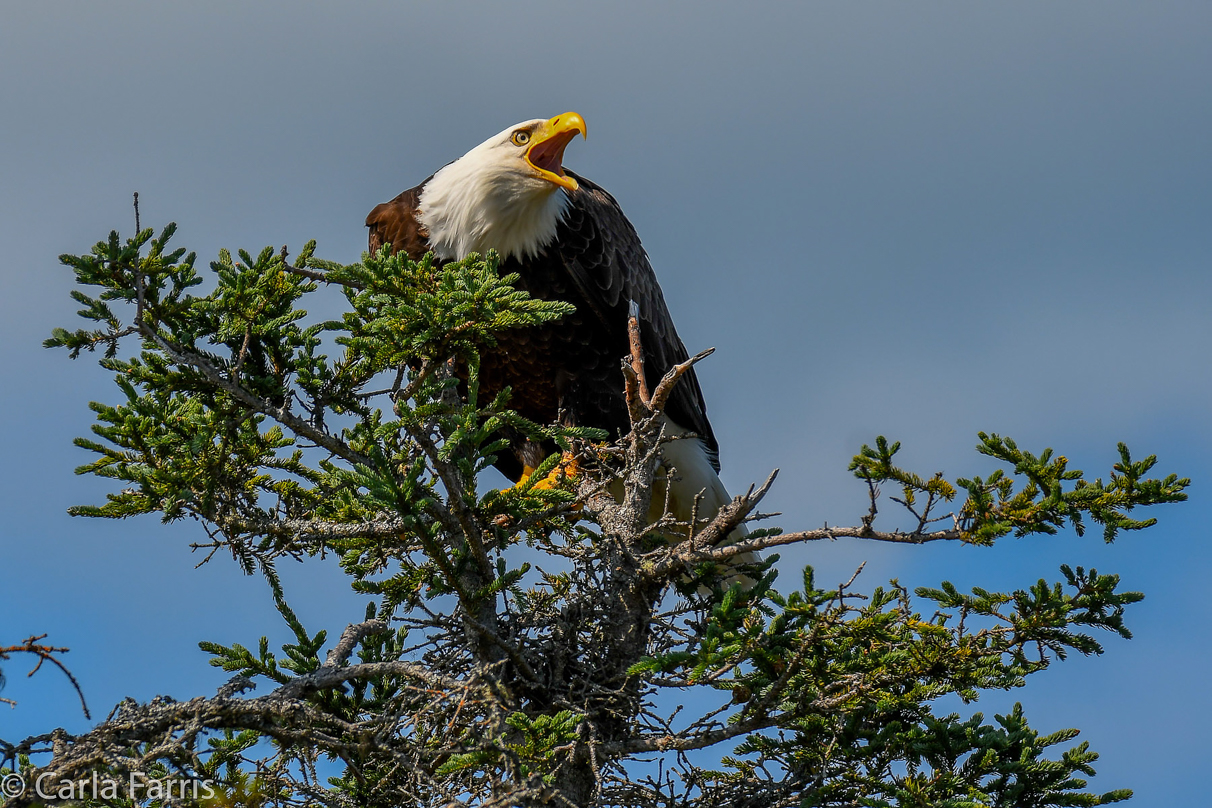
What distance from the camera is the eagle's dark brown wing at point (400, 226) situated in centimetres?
551

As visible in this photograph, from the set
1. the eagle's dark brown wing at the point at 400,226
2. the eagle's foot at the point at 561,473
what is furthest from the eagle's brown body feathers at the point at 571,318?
the eagle's foot at the point at 561,473

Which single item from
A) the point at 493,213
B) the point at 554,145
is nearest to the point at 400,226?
the point at 493,213

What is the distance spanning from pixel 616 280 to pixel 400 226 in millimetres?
1225

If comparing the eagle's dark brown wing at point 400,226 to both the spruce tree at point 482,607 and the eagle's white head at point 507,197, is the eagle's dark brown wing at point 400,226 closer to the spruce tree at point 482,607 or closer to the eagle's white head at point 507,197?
the eagle's white head at point 507,197

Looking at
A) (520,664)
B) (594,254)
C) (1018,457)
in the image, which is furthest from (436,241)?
(1018,457)

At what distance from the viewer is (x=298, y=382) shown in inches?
133

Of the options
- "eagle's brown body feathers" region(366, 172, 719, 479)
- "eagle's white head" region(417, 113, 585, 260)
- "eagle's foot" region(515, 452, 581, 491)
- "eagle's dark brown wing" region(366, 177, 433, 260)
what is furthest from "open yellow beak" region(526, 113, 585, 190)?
"eagle's foot" region(515, 452, 581, 491)

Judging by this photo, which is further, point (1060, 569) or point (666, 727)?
point (666, 727)

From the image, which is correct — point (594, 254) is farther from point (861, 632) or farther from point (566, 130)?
point (861, 632)

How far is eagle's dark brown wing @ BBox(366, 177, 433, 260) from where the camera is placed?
5.51 m

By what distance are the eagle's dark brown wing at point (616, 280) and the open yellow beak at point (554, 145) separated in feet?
0.68

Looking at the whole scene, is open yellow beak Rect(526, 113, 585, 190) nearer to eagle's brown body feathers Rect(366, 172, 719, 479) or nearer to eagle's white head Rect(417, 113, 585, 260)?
eagle's white head Rect(417, 113, 585, 260)

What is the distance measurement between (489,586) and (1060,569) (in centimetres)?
198

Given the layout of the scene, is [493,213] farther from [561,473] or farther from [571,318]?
[561,473]
